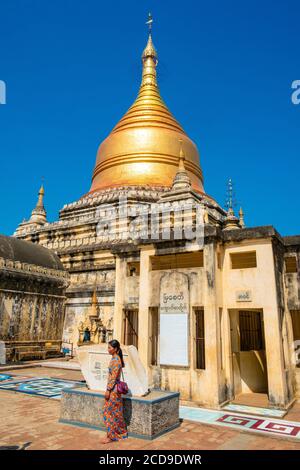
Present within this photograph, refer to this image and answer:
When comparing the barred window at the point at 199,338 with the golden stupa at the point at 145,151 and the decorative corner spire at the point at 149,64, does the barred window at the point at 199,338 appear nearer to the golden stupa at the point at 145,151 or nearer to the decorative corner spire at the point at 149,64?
the golden stupa at the point at 145,151

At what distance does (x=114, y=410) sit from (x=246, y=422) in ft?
11.1

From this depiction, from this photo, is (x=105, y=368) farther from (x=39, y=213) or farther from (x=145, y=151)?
(x=39, y=213)

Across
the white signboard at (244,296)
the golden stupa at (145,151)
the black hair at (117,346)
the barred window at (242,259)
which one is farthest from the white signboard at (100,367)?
the golden stupa at (145,151)

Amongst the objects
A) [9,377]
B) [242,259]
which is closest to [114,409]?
[242,259]

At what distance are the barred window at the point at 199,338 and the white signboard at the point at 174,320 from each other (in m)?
0.47

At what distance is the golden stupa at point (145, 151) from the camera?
28781 mm

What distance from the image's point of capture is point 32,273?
65.0 ft

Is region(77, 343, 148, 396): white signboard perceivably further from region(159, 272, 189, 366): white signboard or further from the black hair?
region(159, 272, 189, 366): white signboard

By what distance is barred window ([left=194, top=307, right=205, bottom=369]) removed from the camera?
10477mm

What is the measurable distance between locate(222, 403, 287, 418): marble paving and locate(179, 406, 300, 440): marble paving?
325 millimetres

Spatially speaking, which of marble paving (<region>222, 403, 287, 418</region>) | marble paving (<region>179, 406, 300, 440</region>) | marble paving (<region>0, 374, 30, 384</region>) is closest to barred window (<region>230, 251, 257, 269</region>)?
marble paving (<region>222, 403, 287, 418</region>)

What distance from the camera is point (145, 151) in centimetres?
2988
